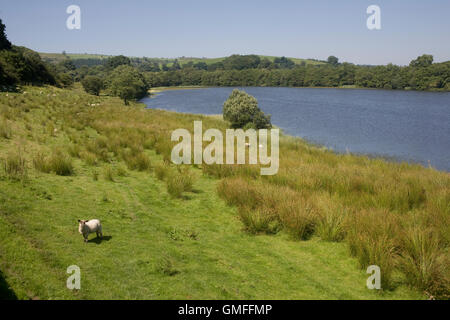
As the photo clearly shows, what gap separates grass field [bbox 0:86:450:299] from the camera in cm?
409

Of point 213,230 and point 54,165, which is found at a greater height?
point 54,165

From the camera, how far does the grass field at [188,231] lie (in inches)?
161

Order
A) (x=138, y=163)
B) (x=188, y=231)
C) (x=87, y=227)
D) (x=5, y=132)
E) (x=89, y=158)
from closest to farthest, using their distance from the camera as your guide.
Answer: (x=87, y=227)
(x=188, y=231)
(x=89, y=158)
(x=138, y=163)
(x=5, y=132)

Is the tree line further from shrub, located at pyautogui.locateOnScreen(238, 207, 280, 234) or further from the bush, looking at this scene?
the bush

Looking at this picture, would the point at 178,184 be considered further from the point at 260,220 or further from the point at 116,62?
the point at 116,62

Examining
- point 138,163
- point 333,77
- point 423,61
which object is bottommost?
point 138,163

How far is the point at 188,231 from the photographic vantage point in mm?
6008

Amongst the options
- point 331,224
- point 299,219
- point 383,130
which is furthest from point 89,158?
point 383,130

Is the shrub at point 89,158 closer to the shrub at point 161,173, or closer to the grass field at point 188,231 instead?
the grass field at point 188,231

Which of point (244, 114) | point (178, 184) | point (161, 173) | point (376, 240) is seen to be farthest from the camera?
point (244, 114)

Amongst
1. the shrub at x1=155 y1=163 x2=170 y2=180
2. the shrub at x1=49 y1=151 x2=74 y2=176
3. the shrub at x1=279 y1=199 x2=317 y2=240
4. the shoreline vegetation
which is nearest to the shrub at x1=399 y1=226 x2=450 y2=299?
the shoreline vegetation

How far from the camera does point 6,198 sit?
575cm
